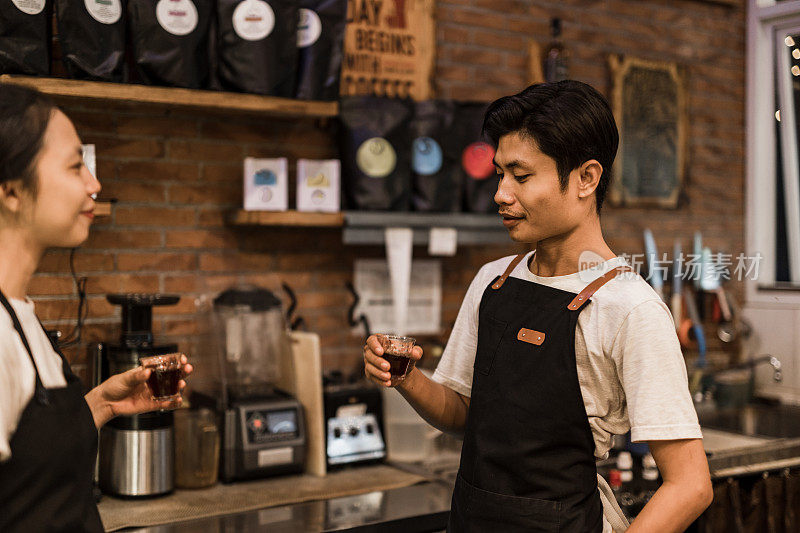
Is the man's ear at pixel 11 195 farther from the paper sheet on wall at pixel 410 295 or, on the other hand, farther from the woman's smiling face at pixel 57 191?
the paper sheet on wall at pixel 410 295

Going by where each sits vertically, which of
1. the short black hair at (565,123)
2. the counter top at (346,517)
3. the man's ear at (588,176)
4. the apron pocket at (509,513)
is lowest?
the counter top at (346,517)

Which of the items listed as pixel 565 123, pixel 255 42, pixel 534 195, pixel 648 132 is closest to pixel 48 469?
pixel 534 195

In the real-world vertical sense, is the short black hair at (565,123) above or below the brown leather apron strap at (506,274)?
above

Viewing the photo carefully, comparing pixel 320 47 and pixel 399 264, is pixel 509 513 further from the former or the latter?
pixel 320 47

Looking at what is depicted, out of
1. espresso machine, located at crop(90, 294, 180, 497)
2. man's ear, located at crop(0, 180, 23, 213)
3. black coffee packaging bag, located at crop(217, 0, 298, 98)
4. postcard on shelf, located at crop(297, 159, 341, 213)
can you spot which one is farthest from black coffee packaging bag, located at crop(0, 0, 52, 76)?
man's ear, located at crop(0, 180, 23, 213)

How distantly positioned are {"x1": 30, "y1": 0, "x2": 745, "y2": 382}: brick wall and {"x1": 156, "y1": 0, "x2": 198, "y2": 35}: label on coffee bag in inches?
13.9

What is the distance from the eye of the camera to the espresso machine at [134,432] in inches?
96.1

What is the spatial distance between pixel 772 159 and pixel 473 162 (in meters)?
2.01

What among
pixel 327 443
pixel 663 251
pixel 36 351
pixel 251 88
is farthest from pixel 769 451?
pixel 36 351

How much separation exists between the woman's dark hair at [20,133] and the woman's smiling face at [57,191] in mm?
11

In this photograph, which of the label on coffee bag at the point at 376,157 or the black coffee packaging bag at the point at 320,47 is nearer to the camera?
the black coffee packaging bag at the point at 320,47

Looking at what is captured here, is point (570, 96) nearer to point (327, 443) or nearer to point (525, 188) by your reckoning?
point (525, 188)

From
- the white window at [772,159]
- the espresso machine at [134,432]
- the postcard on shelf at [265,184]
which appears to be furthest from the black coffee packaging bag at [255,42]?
the white window at [772,159]

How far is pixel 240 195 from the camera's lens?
2.97 metres
